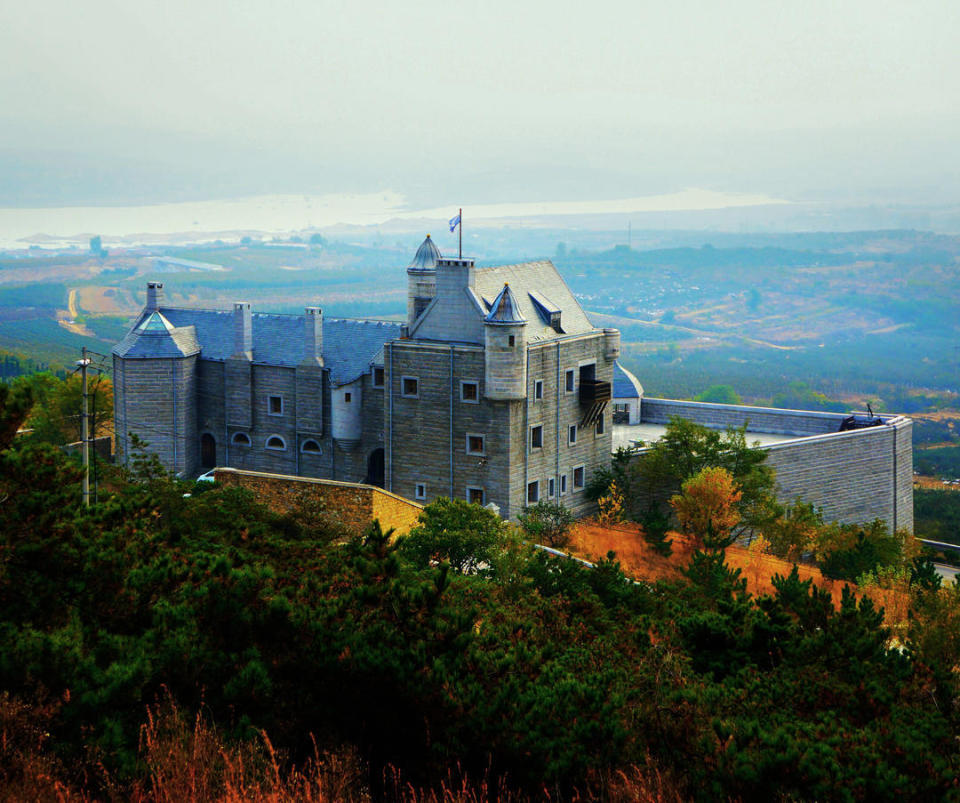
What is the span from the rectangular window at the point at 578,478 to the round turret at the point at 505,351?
20.8 ft

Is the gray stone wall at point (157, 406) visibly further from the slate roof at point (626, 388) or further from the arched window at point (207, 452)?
the slate roof at point (626, 388)

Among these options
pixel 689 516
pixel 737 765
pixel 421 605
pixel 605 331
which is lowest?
pixel 689 516

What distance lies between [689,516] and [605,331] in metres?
9.30

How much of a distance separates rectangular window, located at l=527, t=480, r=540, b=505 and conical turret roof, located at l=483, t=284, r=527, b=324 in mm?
6919

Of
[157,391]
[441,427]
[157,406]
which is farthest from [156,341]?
[441,427]

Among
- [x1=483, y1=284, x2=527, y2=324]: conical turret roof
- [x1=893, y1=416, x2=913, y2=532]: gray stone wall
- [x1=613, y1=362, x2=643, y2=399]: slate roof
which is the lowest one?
[x1=893, y1=416, x2=913, y2=532]: gray stone wall

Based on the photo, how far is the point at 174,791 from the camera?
12.6 metres

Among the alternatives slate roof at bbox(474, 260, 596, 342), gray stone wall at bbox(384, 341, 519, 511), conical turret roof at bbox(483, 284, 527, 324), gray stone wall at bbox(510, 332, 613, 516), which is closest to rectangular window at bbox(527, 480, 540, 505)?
gray stone wall at bbox(510, 332, 613, 516)

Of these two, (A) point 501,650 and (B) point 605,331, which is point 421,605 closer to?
(A) point 501,650

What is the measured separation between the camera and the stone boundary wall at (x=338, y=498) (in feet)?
113

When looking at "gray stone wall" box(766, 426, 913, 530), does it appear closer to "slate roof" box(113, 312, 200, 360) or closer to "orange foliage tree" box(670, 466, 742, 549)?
"orange foliage tree" box(670, 466, 742, 549)

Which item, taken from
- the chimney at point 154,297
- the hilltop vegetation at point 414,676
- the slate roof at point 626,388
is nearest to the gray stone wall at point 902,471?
the slate roof at point 626,388

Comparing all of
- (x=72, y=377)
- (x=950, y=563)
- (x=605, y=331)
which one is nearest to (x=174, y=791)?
(x=605, y=331)

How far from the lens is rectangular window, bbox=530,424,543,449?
44428 mm
